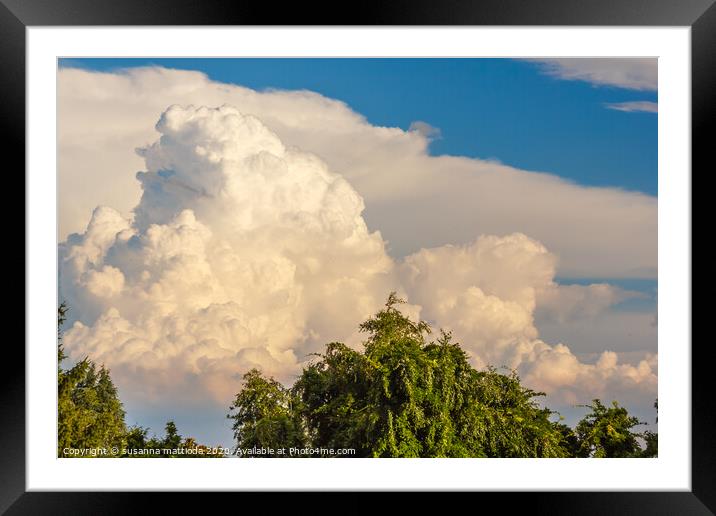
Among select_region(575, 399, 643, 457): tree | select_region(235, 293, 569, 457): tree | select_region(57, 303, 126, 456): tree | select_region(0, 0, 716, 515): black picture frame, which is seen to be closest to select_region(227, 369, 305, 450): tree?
select_region(235, 293, 569, 457): tree

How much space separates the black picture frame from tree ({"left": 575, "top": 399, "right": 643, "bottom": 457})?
2.00 m

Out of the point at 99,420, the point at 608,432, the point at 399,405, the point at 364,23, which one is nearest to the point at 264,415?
the point at 399,405

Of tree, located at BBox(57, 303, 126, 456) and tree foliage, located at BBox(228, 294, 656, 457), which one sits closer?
tree, located at BBox(57, 303, 126, 456)

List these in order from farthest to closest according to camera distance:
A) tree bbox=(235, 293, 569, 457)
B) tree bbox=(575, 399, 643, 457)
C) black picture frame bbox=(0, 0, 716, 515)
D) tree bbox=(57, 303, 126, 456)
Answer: tree bbox=(575, 399, 643, 457) < tree bbox=(235, 293, 569, 457) < tree bbox=(57, 303, 126, 456) < black picture frame bbox=(0, 0, 716, 515)

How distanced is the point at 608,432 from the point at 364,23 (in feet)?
10.3

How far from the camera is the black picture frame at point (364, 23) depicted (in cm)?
224

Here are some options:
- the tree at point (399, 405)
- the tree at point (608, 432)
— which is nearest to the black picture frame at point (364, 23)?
the tree at point (399, 405)

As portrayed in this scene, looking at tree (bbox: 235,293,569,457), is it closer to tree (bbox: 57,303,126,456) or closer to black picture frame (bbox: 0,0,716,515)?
tree (bbox: 57,303,126,456)

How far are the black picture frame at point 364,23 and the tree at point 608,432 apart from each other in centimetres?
200

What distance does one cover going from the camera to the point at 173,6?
223 centimetres

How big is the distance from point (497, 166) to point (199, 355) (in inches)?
82.5

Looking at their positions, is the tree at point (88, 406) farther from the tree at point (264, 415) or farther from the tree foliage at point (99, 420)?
the tree at point (264, 415)

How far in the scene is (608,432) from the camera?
4.33 metres

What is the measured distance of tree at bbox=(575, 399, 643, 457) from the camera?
4.27 m
